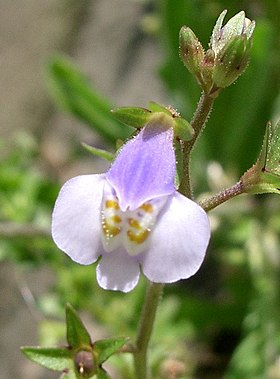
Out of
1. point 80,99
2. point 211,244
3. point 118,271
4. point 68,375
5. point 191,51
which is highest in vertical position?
point 191,51

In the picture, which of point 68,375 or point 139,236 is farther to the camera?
point 68,375

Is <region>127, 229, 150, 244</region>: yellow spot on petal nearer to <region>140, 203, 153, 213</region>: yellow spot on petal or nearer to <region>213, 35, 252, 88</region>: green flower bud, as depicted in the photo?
<region>140, 203, 153, 213</region>: yellow spot on petal

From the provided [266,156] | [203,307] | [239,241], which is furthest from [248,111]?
[266,156]

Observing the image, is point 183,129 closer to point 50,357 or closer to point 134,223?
point 134,223

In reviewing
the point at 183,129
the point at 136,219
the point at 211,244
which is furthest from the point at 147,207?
the point at 211,244

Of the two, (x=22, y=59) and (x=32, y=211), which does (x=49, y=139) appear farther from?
(x=32, y=211)

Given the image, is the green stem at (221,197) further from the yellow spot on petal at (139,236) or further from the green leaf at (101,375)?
the green leaf at (101,375)
